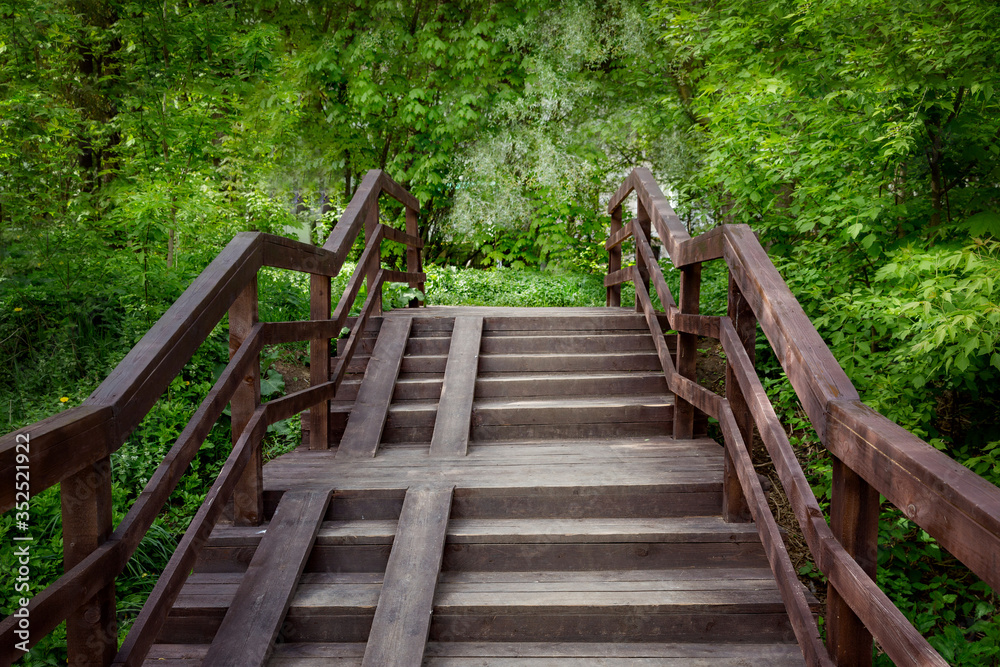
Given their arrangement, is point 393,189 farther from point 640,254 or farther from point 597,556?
point 597,556

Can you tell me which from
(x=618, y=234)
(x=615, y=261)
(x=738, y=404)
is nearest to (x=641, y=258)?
(x=618, y=234)

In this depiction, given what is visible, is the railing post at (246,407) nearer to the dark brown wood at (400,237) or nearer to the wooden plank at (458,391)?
the wooden plank at (458,391)

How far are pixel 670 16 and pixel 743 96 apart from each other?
9.71 feet

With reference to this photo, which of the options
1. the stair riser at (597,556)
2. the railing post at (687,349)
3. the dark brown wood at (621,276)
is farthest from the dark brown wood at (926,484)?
the dark brown wood at (621,276)

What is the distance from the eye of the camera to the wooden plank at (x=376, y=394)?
10.4ft

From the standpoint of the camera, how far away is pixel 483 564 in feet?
7.93

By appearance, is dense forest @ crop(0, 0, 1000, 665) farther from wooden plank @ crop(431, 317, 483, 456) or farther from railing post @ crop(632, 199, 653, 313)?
wooden plank @ crop(431, 317, 483, 456)

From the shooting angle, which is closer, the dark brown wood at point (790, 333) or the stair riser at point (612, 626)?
the dark brown wood at point (790, 333)

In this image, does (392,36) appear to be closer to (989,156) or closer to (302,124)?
(302,124)

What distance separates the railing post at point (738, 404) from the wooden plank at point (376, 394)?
166cm

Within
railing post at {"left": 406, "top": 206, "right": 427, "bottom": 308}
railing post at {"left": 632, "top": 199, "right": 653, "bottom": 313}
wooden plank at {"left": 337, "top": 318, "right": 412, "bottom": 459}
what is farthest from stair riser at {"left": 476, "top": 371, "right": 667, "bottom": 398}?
railing post at {"left": 406, "top": 206, "right": 427, "bottom": 308}

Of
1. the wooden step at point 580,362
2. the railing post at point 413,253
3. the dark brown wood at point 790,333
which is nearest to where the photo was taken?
the dark brown wood at point 790,333

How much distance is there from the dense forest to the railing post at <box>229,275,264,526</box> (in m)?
0.70

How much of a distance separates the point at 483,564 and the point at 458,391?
4.18ft
